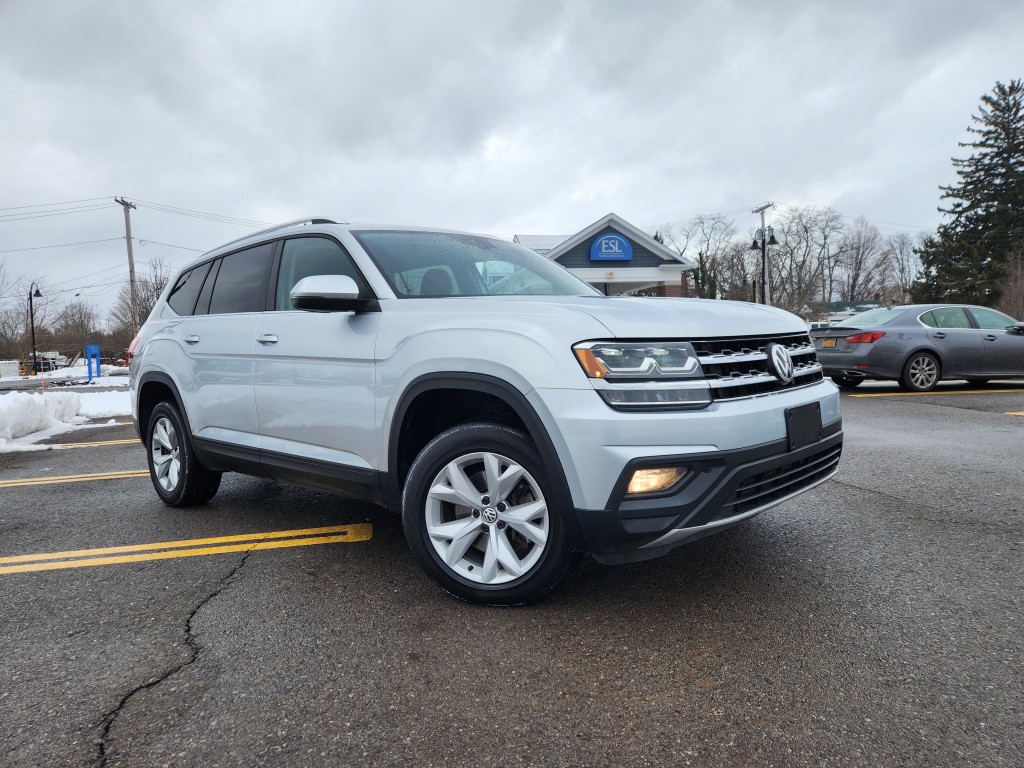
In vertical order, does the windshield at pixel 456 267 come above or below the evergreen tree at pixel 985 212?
below

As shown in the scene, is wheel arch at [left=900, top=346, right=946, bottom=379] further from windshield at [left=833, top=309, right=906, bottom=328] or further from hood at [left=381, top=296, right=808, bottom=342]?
hood at [left=381, top=296, right=808, bottom=342]

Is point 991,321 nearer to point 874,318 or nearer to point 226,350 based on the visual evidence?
point 874,318

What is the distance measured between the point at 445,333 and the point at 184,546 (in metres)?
2.17

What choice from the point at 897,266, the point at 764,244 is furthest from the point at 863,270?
the point at 764,244

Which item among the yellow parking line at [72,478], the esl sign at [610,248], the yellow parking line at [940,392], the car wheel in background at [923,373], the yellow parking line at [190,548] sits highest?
the esl sign at [610,248]

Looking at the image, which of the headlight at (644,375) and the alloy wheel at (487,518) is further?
the alloy wheel at (487,518)

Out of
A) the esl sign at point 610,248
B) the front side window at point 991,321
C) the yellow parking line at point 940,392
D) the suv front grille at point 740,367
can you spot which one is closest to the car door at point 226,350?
the suv front grille at point 740,367

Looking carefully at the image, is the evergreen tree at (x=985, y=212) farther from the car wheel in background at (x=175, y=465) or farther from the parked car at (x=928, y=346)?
the car wheel in background at (x=175, y=465)

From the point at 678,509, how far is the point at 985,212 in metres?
50.7

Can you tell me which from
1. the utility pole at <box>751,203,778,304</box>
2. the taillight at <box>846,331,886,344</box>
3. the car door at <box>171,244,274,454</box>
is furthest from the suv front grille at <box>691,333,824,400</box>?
the utility pole at <box>751,203,778,304</box>

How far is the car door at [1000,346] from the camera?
1041 centimetres

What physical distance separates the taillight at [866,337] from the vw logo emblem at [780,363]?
337 inches

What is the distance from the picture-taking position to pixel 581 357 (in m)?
2.46

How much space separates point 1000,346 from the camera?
1042cm
